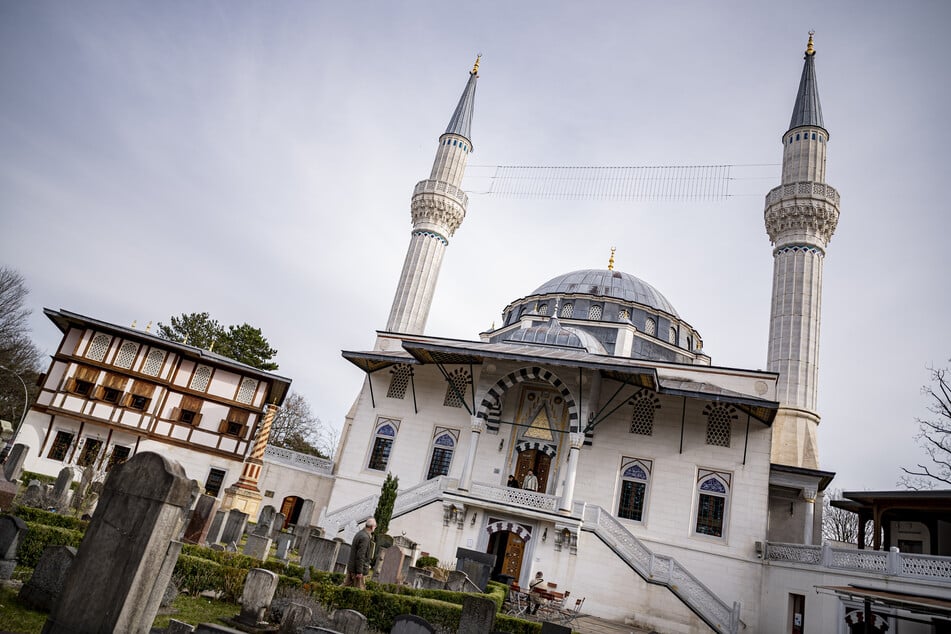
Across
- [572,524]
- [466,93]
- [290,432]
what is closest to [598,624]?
[572,524]

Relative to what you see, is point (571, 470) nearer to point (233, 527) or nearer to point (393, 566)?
point (393, 566)

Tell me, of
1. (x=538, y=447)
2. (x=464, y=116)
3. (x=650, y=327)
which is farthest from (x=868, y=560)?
(x=464, y=116)

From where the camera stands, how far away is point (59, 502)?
1191 cm

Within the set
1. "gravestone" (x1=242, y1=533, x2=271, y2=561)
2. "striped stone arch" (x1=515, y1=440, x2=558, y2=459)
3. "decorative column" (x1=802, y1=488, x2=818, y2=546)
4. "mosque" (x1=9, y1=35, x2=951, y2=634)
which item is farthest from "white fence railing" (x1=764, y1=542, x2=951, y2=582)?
"gravestone" (x1=242, y1=533, x2=271, y2=561)

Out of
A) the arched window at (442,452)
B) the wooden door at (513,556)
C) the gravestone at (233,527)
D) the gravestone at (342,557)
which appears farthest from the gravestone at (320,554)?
the arched window at (442,452)

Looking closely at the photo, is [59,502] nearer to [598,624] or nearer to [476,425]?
[476,425]

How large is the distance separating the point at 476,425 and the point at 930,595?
37.2 feet

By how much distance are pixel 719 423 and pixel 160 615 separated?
1570cm

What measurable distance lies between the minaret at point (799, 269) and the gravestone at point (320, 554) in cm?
1614

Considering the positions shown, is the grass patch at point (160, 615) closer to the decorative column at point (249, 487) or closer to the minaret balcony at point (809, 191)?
the decorative column at point (249, 487)

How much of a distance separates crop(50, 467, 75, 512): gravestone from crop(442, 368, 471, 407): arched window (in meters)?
11.1

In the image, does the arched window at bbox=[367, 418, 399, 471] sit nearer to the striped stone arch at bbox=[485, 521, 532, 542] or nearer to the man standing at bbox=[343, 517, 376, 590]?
the striped stone arch at bbox=[485, 521, 532, 542]

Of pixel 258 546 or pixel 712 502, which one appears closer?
pixel 258 546

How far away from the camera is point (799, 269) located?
22.9 m
